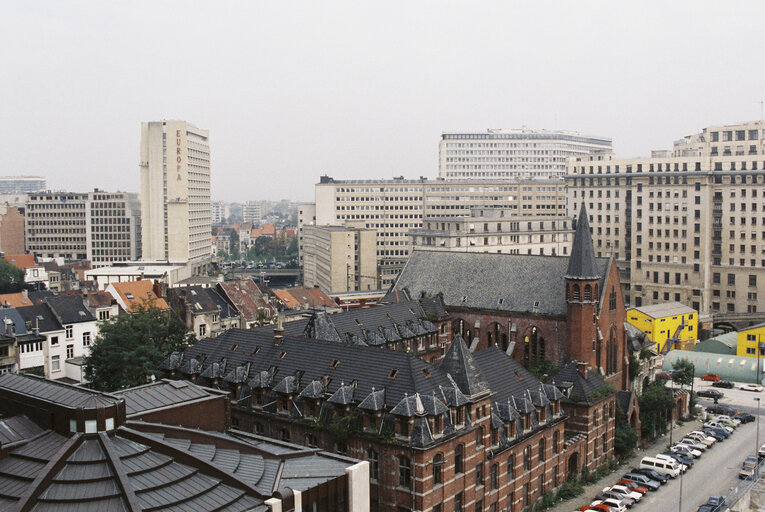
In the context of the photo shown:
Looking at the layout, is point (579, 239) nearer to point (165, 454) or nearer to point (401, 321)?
point (401, 321)

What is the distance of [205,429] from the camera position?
5578 cm

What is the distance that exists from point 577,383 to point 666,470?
1258 centimetres

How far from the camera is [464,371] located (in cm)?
6153

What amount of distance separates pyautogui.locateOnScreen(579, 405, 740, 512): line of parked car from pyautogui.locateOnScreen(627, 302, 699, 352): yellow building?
1413 inches

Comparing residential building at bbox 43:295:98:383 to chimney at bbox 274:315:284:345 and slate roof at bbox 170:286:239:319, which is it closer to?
slate roof at bbox 170:286:239:319

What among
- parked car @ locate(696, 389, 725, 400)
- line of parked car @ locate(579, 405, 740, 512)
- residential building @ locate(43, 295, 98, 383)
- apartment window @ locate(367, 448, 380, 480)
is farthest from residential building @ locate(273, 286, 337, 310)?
apartment window @ locate(367, 448, 380, 480)

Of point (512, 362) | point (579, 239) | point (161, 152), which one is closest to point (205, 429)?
point (512, 362)

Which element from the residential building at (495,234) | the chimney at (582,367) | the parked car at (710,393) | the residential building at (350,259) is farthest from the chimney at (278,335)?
the residential building at (350,259)

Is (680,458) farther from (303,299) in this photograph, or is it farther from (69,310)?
(69,310)

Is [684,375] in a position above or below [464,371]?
below

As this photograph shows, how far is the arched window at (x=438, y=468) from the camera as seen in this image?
56.4m

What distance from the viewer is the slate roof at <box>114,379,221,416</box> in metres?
53.6

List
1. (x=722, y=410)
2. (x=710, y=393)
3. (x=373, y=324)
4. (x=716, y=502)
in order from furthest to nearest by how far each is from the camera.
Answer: (x=710, y=393), (x=722, y=410), (x=373, y=324), (x=716, y=502)

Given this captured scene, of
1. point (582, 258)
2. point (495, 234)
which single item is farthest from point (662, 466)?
point (495, 234)
